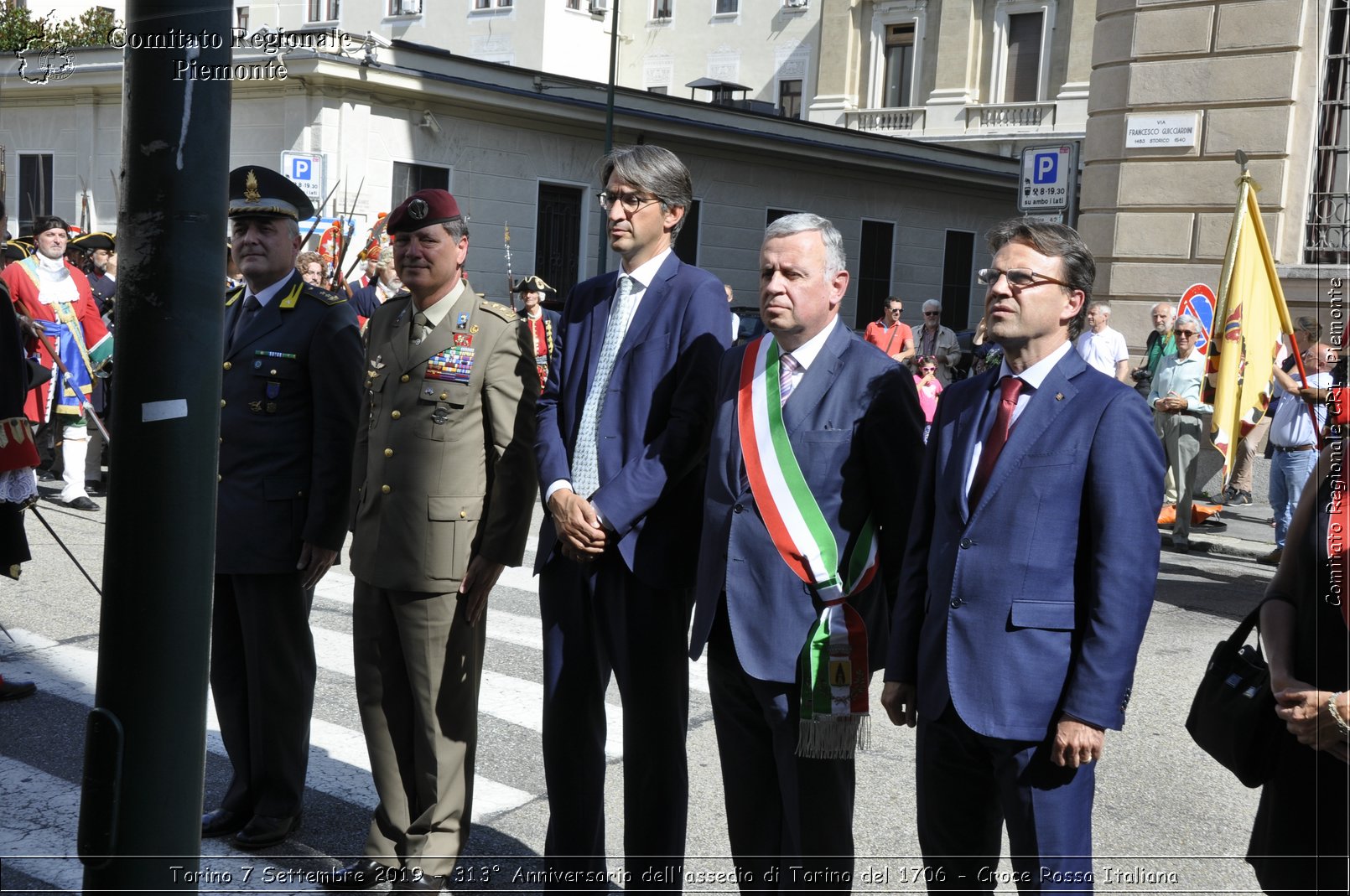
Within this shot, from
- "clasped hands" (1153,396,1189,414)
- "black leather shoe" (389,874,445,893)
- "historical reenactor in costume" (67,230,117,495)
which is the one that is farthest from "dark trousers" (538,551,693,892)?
"clasped hands" (1153,396,1189,414)

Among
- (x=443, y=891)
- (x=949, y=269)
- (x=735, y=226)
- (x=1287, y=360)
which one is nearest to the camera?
(x=443, y=891)

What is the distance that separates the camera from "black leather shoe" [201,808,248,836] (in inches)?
179

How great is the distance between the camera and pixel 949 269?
33438 millimetres

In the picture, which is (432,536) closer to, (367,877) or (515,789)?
(367,877)

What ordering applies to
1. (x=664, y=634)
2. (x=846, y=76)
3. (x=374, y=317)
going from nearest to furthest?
(x=664, y=634) < (x=374, y=317) < (x=846, y=76)

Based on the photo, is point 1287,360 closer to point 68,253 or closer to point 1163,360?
point 1163,360

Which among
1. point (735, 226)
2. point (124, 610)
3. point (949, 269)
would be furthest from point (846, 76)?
point (124, 610)

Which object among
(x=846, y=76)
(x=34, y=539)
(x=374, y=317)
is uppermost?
(x=846, y=76)

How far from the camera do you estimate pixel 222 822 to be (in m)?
4.55

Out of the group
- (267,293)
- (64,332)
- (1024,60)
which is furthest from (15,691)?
(1024,60)

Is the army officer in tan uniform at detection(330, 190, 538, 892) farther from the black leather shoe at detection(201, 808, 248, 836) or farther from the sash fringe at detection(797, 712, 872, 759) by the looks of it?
the sash fringe at detection(797, 712, 872, 759)

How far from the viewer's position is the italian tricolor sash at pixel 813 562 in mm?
3340

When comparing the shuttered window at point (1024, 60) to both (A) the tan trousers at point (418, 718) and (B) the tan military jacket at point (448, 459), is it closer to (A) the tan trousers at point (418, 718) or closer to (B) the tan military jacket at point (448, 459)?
(B) the tan military jacket at point (448, 459)

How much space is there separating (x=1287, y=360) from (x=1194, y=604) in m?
3.95
